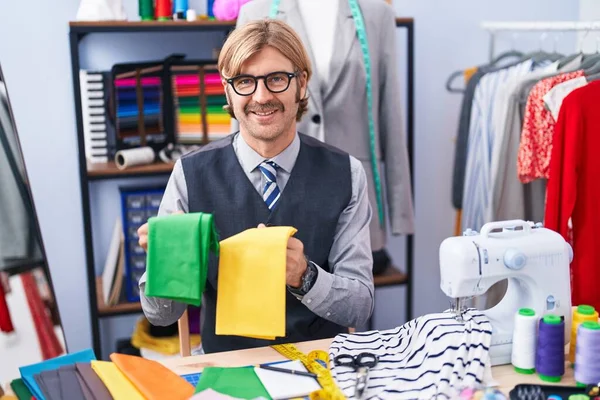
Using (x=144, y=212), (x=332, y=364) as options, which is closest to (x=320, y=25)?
(x=144, y=212)

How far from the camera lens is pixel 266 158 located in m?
1.86

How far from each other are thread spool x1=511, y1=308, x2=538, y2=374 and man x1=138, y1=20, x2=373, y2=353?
1.33 ft

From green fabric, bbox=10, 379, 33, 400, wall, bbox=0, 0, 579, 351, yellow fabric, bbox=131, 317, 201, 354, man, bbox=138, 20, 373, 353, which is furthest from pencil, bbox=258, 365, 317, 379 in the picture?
wall, bbox=0, 0, 579, 351

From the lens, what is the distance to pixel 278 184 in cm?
186

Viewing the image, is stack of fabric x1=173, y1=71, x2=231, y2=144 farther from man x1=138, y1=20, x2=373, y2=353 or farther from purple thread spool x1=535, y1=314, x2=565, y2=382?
purple thread spool x1=535, y1=314, x2=565, y2=382

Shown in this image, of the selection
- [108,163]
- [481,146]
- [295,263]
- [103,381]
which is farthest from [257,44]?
[481,146]

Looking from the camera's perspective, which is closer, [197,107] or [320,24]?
[320,24]

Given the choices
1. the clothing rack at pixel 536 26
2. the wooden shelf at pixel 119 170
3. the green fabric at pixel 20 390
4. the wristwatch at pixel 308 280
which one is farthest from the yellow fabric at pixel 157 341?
the clothing rack at pixel 536 26

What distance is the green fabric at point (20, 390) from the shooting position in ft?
4.42

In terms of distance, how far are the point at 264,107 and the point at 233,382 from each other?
703 mm

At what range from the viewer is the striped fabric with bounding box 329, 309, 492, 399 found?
4.45 ft

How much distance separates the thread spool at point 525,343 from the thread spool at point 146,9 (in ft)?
6.23

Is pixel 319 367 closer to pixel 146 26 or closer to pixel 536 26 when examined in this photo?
pixel 146 26

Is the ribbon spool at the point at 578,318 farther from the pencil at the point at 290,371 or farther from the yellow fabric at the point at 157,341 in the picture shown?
the yellow fabric at the point at 157,341
